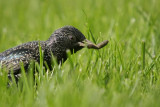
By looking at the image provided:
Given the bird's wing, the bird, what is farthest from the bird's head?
the bird's wing

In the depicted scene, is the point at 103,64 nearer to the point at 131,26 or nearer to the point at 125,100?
the point at 125,100

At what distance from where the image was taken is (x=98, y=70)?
3738 millimetres

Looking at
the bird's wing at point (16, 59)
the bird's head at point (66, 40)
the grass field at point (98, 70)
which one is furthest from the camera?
the bird's head at point (66, 40)

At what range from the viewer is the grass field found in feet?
9.06

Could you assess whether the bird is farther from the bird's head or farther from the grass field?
the grass field

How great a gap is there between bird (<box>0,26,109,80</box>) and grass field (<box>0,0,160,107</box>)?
0.15 metres

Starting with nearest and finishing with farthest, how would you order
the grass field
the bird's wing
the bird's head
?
the grass field → the bird's wing → the bird's head

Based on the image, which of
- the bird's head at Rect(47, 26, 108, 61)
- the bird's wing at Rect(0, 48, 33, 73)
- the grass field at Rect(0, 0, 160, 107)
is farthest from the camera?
the bird's head at Rect(47, 26, 108, 61)

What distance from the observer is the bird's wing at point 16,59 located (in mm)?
3645

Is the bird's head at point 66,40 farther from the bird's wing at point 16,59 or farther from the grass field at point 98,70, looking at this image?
the bird's wing at point 16,59

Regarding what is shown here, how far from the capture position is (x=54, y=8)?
761 cm

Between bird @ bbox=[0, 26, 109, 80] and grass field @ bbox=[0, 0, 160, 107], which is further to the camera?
bird @ bbox=[0, 26, 109, 80]

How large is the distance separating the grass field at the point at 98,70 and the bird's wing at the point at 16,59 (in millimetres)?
241

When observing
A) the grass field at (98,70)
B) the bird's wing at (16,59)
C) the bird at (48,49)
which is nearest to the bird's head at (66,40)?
the bird at (48,49)
